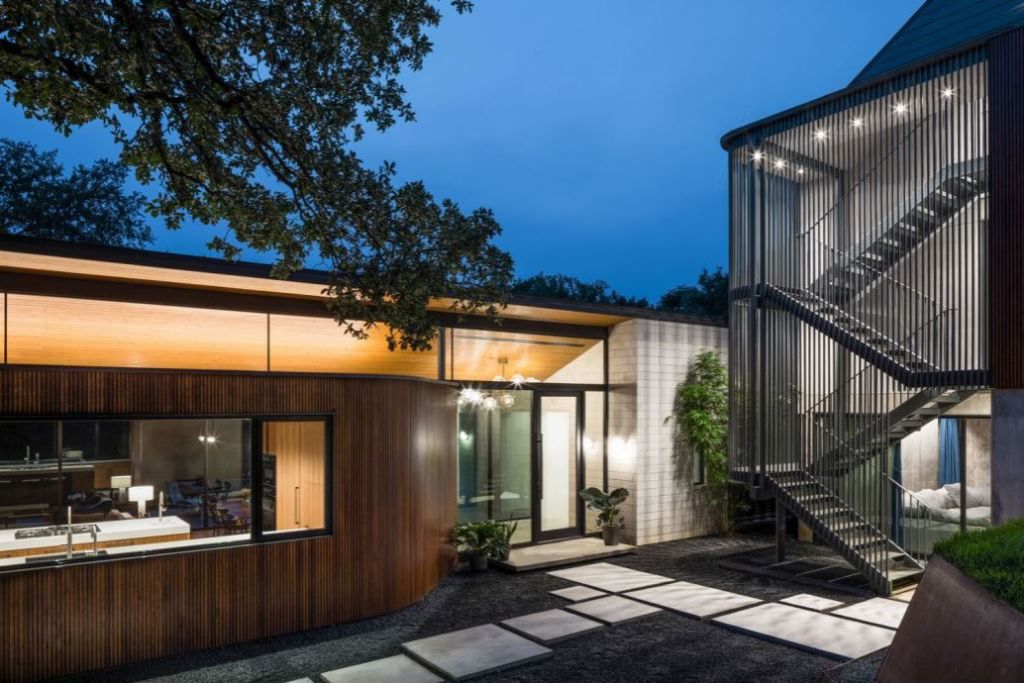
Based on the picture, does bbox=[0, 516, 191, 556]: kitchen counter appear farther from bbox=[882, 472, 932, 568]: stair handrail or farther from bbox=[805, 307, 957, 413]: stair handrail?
bbox=[882, 472, 932, 568]: stair handrail

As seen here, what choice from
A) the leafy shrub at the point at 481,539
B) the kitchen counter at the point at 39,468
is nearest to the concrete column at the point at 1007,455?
the leafy shrub at the point at 481,539

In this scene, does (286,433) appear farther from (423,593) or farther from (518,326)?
(518,326)

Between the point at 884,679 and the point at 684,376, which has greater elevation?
the point at 684,376

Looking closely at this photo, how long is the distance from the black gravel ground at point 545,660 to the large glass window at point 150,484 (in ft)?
3.28

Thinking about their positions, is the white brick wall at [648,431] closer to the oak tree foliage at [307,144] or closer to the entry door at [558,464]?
the entry door at [558,464]

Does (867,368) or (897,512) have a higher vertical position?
(867,368)

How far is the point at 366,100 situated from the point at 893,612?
6.98m

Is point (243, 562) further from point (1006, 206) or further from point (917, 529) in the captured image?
point (917, 529)

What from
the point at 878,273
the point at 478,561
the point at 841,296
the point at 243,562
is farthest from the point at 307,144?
the point at 841,296

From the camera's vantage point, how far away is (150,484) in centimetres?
642

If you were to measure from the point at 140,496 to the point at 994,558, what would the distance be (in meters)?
6.24

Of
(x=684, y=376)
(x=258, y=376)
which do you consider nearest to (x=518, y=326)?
(x=684, y=376)

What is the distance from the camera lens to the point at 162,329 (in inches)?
307

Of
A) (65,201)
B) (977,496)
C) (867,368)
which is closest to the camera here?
(867,368)
